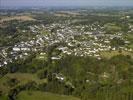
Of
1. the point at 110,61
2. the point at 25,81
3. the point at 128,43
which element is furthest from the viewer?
the point at 128,43

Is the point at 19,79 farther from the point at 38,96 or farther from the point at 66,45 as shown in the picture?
the point at 66,45

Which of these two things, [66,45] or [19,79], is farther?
[66,45]

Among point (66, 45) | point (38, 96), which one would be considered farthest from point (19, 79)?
point (66, 45)

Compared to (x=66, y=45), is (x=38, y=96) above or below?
below

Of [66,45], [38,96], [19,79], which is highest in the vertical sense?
[66,45]

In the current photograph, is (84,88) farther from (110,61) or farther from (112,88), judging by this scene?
(110,61)

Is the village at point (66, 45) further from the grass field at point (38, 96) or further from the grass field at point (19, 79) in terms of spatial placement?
the grass field at point (38, 96)

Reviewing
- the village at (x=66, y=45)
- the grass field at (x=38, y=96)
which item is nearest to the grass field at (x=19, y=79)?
the grass field at (x=38, y=96)

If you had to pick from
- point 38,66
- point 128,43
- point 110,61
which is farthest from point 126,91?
point 128,43

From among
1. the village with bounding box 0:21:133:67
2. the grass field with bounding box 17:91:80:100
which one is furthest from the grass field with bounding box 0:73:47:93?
the village with bounding box 0:21:133:67

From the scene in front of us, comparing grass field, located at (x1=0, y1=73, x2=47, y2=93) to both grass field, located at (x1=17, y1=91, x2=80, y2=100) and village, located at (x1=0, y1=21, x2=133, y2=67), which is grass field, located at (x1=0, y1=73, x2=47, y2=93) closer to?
grass field, located at (x1=17, y1=91, x2=80, y2=100)

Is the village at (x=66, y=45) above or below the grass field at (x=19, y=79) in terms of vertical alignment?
above
